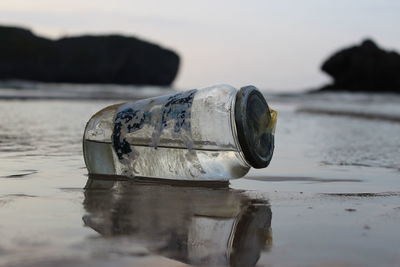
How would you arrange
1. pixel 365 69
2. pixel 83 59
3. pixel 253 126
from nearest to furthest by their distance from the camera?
pixel 253 126 < pixel 365 69 < pixel 83 59

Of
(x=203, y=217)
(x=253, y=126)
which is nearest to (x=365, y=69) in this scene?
(x=253, y=126)

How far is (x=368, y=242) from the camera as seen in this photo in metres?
1.58

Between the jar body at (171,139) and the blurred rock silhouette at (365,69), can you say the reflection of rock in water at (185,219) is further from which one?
the blurred rock silhouette at (365,69)

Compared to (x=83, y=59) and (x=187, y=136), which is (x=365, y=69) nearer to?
(x=83, y=59)

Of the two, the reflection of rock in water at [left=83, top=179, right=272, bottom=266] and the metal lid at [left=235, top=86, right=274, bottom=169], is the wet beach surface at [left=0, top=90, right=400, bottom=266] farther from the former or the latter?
the metal lid at [left=235, top=86, right=274, bottom=169]

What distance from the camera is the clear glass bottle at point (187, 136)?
94.2 inches

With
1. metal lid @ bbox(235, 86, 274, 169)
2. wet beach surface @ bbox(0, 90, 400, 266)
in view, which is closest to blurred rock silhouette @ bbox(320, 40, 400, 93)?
wet beach surface @ bbox(0, 90, 400, 266)

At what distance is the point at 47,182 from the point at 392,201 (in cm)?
143

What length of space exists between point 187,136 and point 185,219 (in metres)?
0.68

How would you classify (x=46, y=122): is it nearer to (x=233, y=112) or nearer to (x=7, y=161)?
(x=7, y=161)

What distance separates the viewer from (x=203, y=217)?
6.17 feet

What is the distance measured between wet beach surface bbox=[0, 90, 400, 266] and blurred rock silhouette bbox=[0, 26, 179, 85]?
48.8 metres

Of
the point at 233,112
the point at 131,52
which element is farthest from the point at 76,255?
the point at 131,52

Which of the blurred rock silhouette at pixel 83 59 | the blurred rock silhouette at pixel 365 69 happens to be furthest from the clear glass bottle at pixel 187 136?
the blurred rock silhouette at pixel 83 59
